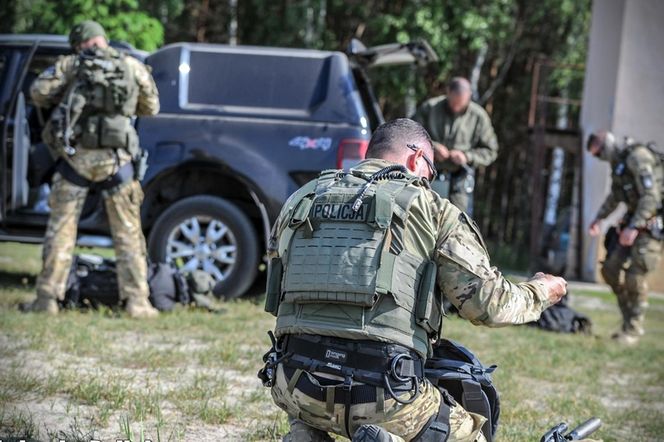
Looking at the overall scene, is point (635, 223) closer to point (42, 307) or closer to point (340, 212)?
point (42, 307)

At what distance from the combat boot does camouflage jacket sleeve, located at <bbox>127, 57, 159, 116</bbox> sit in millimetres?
4202

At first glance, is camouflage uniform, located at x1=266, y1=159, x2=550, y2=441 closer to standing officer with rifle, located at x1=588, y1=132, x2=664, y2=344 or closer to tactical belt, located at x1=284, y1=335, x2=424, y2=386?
tactical belt, located at x1=284, y1=335, x2=424, y2=386

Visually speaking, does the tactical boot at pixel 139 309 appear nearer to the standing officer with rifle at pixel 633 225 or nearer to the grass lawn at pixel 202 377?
the grass lawn at pixel 202 377

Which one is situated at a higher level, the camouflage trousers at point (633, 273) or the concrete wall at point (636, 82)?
the concrete wall at point (636, 82)

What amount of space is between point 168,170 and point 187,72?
0.83 metres

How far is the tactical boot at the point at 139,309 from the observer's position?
6664mm

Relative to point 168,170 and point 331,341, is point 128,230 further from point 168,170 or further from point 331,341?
point 331,341

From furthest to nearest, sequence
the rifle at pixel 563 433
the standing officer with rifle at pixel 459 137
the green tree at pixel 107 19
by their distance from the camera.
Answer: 1. the green tree at pixel 107 19
2. the standing officer with rifle at pixel 459 137
3. the rifle at pixel 563 433

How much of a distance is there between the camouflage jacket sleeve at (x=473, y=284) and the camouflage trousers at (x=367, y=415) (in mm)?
303

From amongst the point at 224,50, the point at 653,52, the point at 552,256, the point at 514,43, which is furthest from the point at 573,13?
the point at 224,50

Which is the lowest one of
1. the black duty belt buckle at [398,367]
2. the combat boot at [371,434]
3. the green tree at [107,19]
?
the combat boot at [371,434]

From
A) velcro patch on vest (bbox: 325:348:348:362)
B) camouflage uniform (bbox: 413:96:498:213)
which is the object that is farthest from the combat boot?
camouflage uniform (bbox: 413:96:498:213)

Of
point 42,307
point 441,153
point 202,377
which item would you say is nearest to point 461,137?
point 441,153

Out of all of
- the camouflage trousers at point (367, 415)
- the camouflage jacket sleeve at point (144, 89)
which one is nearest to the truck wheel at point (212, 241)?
the camouflage jacket sleeve at point (144, 89)
